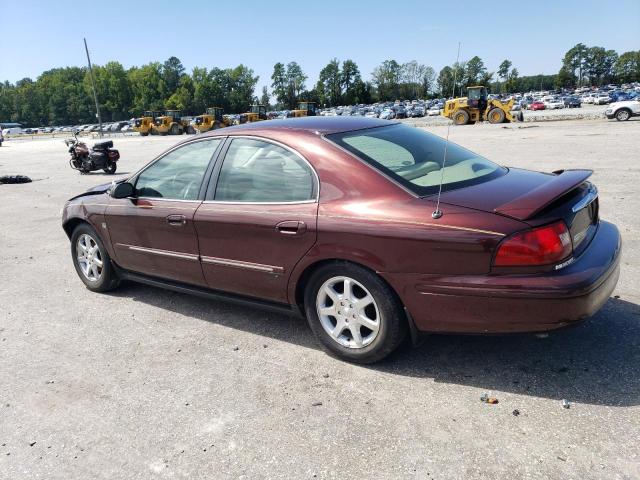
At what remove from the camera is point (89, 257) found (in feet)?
16.6

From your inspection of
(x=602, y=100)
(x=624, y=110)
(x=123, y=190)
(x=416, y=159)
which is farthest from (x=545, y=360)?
(x=602, y=100)

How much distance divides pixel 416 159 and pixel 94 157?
15.2 metres

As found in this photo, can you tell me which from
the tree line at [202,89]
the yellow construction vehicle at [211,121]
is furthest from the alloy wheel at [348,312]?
the tree line at [202,89]

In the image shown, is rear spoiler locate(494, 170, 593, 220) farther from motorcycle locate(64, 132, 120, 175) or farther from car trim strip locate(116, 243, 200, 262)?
motorcycle locate(64, 132, 120, 175)

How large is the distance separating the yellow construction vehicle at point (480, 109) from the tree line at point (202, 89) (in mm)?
96476

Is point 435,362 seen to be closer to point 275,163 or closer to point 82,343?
point 275,163

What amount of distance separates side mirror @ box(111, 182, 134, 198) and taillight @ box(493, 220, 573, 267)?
122 inches

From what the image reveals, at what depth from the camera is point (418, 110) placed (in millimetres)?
70688

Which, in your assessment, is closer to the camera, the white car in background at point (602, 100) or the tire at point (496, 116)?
the tire at point (496, 116)

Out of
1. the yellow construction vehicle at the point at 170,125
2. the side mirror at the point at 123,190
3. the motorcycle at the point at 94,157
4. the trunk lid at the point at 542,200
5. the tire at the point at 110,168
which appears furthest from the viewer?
the yellow construction vehicle at the point at 170,125

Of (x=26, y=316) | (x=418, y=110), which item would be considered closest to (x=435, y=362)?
(x=26, y=316)

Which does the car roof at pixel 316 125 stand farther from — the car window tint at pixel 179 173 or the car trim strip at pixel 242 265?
the car trim strip at pixel 242 265

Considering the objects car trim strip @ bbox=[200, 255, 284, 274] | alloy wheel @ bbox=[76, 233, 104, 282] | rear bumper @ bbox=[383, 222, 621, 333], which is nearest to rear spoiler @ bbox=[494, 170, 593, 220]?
rear bumper @ bbox=[383, 222, 621, 333]

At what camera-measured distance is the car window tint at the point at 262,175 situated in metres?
3.44
